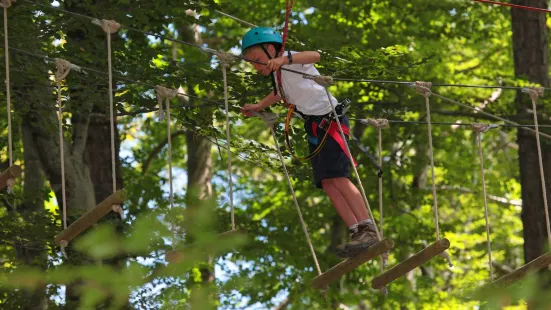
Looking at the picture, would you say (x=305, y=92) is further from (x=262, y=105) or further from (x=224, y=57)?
(x=224, y=57)

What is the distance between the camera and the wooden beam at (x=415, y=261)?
6.09 metres

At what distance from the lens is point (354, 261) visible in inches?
248

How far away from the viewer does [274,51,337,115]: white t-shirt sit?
6688 millimetres

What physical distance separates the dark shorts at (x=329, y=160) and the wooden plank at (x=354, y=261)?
0.56 metres

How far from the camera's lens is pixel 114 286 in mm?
3928

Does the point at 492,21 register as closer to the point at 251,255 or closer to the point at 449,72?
the point at 449,72

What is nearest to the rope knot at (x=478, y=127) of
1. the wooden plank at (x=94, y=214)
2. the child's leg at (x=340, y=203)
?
the child's leg at (x=340, y=203)

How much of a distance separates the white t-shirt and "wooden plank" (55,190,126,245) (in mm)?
1468

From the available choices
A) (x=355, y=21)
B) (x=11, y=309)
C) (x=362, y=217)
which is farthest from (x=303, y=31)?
(x=362, y=217)

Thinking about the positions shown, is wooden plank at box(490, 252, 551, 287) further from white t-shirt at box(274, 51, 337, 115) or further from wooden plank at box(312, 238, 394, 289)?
white t-shirt at box(274, 51, 337, 115)

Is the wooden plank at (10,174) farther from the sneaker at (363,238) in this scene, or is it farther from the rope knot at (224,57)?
the sneaker at (363,238)

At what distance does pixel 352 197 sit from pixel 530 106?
5685 millimetres

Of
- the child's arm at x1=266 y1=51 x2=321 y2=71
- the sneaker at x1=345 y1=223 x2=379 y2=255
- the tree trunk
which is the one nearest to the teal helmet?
the child's arm at x1=266 y1=51 x2=321 y2=71

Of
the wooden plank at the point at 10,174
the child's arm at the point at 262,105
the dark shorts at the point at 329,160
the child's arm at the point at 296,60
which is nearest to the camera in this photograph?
the wooden plank at the point at 10,174
